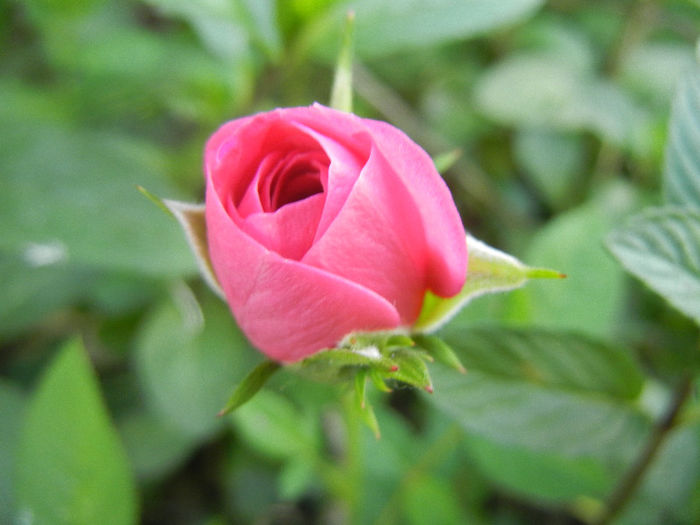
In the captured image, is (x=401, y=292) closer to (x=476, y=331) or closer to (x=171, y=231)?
(x=476, y=331)

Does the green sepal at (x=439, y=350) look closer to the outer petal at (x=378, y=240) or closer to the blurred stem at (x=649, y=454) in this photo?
the outer petal at (x=378, y=240)

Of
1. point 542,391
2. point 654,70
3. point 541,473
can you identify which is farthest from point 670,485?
point 654,70

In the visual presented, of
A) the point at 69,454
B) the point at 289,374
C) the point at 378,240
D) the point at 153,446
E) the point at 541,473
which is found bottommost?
the point at 153,446

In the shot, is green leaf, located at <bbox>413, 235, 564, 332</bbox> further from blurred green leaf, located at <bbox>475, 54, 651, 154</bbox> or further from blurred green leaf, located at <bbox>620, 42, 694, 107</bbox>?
blurred green leaf, located at <bbox>620, 42, 694, 107</bbox>

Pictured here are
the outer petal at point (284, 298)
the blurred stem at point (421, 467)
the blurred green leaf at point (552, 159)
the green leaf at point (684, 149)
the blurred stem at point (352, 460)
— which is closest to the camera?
the outer petal at point (284, 298)

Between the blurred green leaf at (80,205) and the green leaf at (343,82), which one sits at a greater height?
the green leaf at (343,82)

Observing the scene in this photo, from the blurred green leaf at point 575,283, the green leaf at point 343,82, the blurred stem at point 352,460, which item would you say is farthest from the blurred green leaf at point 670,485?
the green leaf at point 343,82

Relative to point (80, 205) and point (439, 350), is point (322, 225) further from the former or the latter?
point (80, 205)
